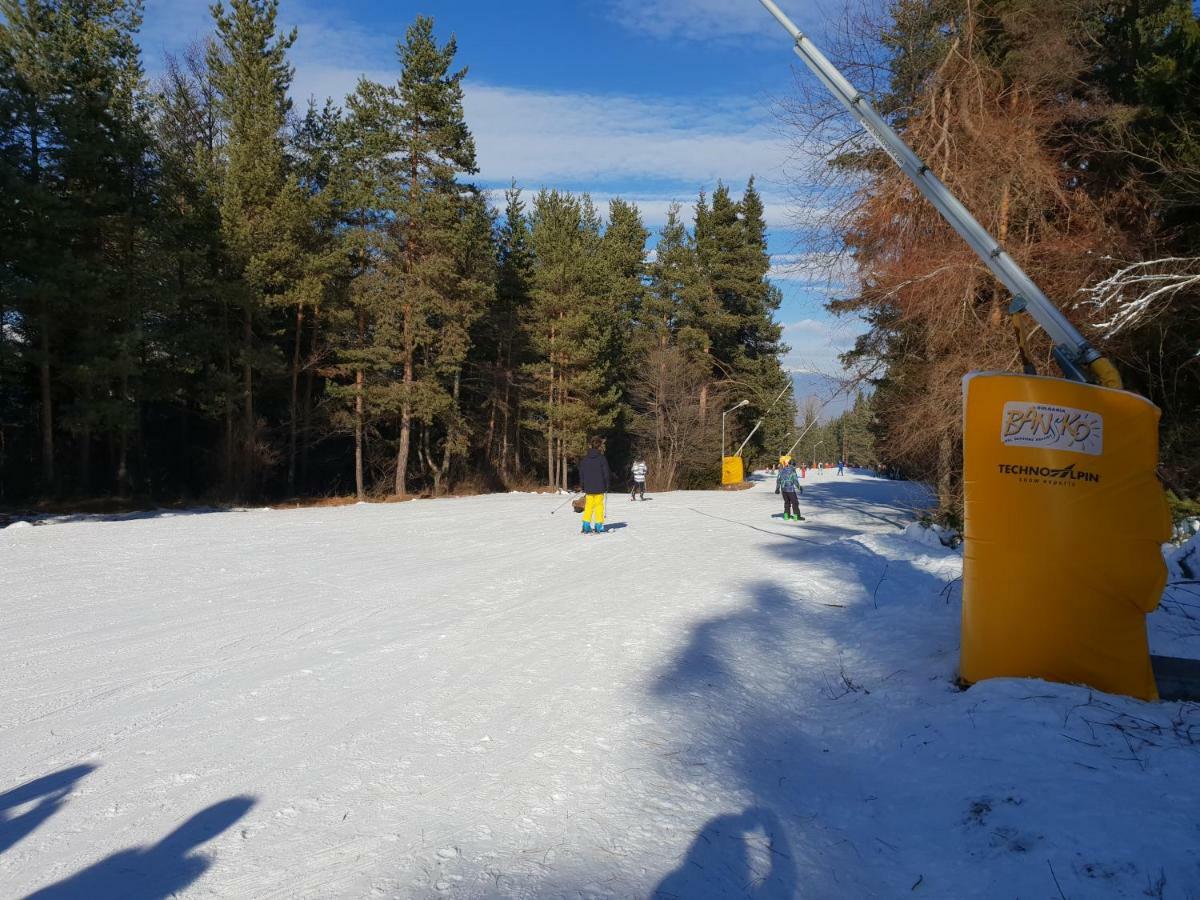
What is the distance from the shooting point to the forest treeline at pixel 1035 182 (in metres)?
12.7

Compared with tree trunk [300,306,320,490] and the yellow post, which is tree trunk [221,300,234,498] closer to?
tree trunk [300,306,320,490]

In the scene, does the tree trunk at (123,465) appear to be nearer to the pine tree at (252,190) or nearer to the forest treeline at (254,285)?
the forest treeline at (254,285)

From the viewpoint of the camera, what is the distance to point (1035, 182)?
42.2 feet

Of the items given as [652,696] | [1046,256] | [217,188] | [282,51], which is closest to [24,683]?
[652,696]

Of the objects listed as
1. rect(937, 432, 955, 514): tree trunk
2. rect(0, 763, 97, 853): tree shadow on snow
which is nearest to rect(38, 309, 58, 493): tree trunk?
rect(0, 763, 97, 853): tree shadow on snow

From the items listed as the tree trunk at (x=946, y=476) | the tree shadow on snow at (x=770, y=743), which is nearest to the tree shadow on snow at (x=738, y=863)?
the tree shadow on snow at (x=770, y=743)

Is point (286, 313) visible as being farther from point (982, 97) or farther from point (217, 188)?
point (982, 97)

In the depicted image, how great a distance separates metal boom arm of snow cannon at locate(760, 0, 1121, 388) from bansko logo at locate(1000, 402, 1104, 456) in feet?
4.06

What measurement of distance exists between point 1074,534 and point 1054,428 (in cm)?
78

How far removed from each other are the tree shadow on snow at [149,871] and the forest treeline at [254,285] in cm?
2239

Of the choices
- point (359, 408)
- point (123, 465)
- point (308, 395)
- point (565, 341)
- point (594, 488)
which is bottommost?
point (594, 488)

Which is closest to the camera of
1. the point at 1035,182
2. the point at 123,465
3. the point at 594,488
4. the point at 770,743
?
the point at 770,743

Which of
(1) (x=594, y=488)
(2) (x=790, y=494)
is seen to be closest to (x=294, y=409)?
(1) (x=594, y=488)

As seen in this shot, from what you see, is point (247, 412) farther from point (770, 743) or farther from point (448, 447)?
point (770, 743)
